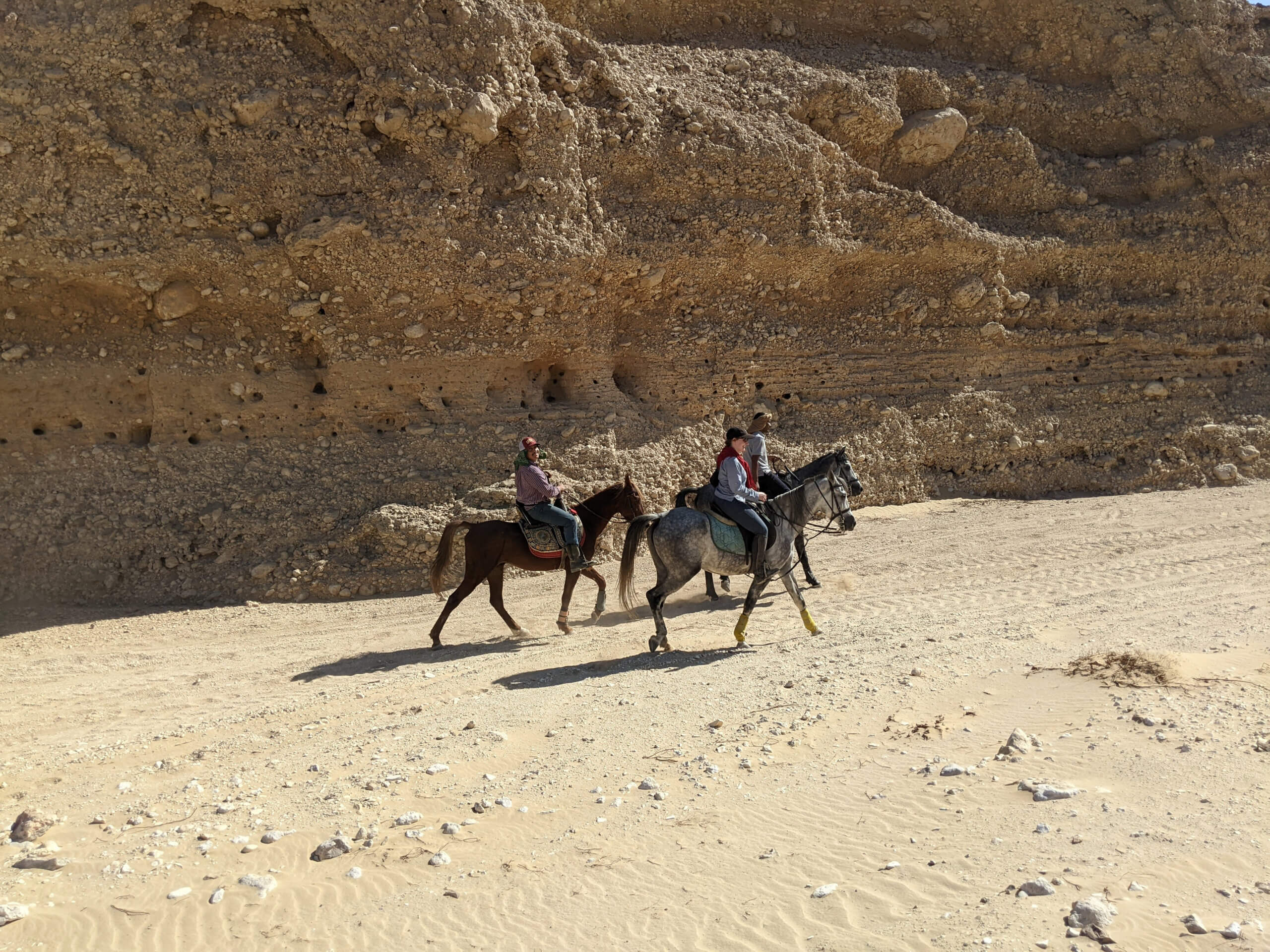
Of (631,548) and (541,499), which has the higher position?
(541,499)

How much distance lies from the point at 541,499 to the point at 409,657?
2165mm

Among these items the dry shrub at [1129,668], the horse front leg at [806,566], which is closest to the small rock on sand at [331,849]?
the dry shrub at [1129,668]

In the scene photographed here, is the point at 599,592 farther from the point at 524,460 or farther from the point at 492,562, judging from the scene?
the point at 524,460

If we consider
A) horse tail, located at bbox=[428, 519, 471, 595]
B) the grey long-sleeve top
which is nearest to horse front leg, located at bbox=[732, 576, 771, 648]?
the grey long-sleeve top

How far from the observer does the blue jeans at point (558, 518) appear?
31.4ft

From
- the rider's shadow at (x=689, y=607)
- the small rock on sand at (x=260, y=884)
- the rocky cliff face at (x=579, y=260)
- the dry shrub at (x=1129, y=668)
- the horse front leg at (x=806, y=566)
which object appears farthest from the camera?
the rocky cliff face at (x=579, y=260)

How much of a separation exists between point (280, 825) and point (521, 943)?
1925mm

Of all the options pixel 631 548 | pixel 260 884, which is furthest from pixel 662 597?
pixel 260 884

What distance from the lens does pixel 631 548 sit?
8.72 meters

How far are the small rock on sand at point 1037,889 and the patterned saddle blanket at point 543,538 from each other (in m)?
6.41

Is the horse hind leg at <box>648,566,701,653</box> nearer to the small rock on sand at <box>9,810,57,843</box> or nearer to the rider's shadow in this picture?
the rider's shadow

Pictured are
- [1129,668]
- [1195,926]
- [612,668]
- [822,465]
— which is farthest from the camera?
[822,465]

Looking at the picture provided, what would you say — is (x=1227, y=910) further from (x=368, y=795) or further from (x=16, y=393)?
(x=16, y=393)

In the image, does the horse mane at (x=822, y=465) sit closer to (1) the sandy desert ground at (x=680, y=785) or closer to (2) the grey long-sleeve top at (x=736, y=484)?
(2) the grey long-sleeve top at (x=736, y=484)
